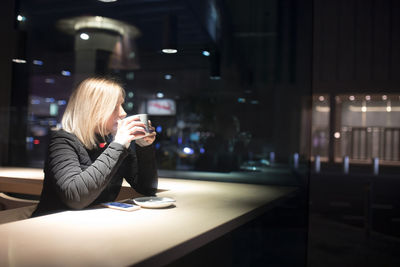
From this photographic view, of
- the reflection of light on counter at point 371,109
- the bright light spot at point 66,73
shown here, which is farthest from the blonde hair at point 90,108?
the reflection of light on counter at point 371,109

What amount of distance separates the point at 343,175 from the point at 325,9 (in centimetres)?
468

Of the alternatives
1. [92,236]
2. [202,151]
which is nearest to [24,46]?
[202,151]

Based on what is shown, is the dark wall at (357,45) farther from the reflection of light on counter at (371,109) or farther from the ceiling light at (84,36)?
the ceiling light at (84,36)

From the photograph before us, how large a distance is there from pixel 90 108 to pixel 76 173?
13.1 inches

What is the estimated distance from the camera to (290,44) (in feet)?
32.9

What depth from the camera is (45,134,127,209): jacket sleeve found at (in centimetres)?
115

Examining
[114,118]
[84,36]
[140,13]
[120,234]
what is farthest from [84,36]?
[120,234]

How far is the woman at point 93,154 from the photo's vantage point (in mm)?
1177

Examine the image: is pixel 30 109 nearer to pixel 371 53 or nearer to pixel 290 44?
pixel 290 44

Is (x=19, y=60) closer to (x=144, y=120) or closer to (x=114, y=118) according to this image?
(x=114, y=118)

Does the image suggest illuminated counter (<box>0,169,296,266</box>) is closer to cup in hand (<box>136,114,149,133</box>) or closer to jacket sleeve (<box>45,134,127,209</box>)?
jacket sleeve (<box>45,134,127,209</box>)

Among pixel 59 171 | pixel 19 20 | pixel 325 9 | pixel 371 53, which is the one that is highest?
pixel 325 9

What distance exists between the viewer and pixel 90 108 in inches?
56.1

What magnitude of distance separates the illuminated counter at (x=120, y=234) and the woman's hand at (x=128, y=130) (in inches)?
9.8
